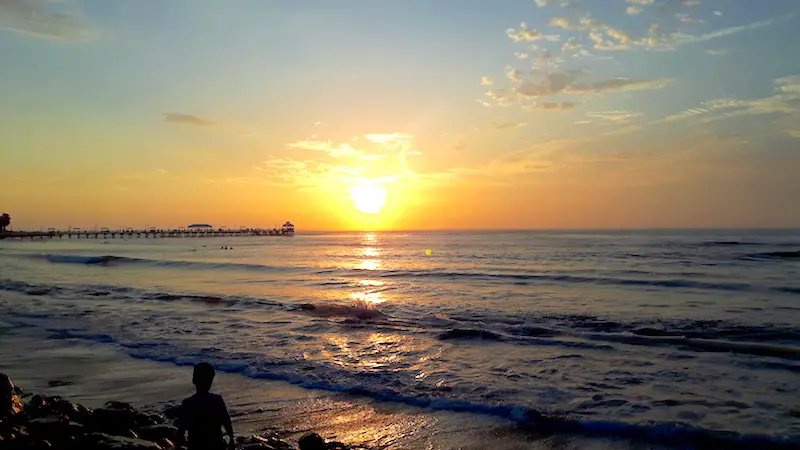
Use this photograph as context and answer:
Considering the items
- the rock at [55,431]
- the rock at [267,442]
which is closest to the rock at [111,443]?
the rock at [55,431]

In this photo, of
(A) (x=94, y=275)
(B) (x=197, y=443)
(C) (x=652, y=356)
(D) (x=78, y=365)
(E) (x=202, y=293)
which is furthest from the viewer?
(A) (x=94, y=275)

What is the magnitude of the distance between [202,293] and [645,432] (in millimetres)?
28208

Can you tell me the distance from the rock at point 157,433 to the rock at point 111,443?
54 cm

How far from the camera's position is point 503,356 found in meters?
15.7

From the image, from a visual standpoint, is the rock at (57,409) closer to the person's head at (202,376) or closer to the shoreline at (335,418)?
the shoreline at (335,418)

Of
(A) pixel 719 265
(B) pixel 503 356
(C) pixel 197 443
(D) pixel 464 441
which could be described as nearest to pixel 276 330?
(B) pixel 503 356

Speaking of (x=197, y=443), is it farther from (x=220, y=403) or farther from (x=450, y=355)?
(x=450, y=355)

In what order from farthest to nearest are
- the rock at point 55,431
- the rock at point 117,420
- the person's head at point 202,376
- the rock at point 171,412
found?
the rock at point 171,412 → the rock at point 117,420 → the rock at point 55,431 → the person's head at point 202,376

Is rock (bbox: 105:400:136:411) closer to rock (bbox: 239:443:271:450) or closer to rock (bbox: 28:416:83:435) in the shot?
rock (bbox: 28:416:83:435)

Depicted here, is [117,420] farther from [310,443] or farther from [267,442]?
[310,443]

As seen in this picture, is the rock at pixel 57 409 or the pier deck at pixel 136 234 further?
the pier deck at pixel 136 234

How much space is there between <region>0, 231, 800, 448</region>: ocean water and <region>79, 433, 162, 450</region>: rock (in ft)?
16.7

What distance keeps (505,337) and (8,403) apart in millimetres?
14256

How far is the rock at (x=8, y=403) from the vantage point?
8.59 meters
